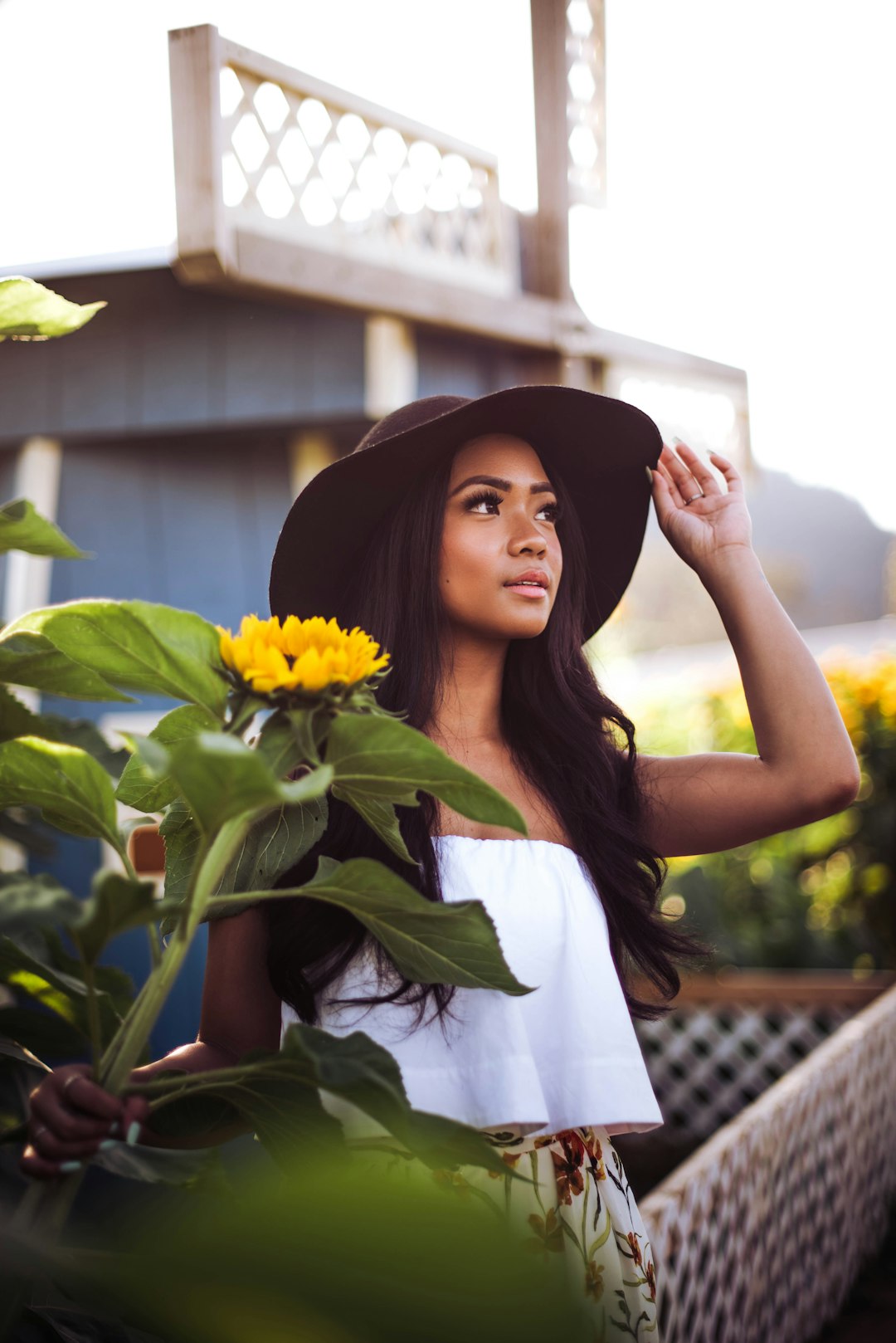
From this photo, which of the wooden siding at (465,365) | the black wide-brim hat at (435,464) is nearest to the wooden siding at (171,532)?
the wooden siding at (465,365)

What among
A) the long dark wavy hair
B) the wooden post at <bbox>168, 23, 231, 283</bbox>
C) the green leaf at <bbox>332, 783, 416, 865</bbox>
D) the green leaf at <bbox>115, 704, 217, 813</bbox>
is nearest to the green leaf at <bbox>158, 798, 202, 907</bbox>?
the green leaf at <bbox>115, 704, 217, 813</bbox>

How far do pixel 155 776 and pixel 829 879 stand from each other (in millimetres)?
4427

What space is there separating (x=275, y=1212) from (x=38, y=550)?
1.33 feet

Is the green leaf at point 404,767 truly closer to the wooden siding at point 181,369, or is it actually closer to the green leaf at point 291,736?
the green leaf at point 291,736

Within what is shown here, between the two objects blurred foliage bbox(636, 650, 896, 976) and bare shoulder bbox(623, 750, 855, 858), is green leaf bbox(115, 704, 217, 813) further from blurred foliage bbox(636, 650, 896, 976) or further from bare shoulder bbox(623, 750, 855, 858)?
blurred foliage bbox(636, 650, 896, 976)

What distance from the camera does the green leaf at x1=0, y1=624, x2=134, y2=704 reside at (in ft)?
2.06

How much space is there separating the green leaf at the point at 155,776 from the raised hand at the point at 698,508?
0.93m

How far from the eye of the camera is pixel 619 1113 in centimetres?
111

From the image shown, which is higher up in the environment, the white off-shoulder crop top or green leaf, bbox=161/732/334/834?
green leaf, bbox=161/732/334/834

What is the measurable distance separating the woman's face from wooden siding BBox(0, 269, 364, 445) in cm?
184

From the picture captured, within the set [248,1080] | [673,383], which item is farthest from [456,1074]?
[673,383]

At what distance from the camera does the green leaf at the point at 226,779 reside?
47cm

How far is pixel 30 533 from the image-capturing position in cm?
63

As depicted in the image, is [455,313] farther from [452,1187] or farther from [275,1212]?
[275,1212]
